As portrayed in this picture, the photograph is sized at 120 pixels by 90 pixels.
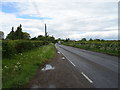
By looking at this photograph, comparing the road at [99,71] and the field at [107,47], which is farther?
the field at [107,47]

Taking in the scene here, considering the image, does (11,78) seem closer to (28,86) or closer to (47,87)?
(28,86)

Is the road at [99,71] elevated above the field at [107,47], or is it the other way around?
the field at [107,47]

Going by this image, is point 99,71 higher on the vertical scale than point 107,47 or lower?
lower

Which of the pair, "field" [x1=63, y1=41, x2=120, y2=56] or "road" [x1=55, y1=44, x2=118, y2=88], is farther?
"field" [x1=63, y1=41, x2=120, y2=56]

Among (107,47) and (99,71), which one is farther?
(107,47)

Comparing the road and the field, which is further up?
the field

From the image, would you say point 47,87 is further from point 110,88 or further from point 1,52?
point 1,52

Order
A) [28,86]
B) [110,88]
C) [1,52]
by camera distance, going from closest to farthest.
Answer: [110,88], [28,86], [1,52]

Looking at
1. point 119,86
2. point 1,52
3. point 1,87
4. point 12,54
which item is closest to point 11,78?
point 1,87

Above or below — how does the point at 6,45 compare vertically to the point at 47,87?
above

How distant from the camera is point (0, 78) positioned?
8.16 meters

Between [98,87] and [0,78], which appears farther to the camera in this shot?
[0,78]

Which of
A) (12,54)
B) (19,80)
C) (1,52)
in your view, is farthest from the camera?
(12,54)

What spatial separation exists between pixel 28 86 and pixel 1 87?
1112 mm
